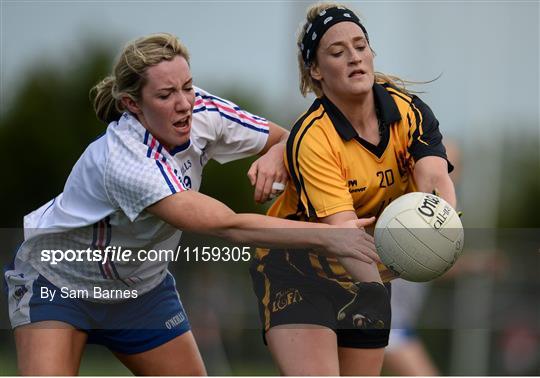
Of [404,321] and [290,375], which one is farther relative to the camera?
[404,321]

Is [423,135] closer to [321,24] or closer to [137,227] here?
[321,24]

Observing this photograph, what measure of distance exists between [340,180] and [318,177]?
0.32 ft

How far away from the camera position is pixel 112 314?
4.89m

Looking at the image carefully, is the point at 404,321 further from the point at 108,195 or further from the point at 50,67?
the point at 50,67

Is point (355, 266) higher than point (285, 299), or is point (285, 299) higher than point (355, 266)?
point (355, 266)

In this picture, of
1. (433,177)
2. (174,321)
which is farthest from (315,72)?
(174,321)

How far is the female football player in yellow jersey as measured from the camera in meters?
4.48

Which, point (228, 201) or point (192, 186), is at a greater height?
point (192, 186)

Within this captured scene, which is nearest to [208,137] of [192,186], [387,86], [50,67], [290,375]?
[192,186]

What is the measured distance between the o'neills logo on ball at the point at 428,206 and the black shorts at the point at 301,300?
1.85ft

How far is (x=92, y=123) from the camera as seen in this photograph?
1955 cm

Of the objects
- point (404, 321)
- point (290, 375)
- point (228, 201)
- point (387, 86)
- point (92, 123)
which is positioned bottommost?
point (228, 201)

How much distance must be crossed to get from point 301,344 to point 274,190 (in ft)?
2.21

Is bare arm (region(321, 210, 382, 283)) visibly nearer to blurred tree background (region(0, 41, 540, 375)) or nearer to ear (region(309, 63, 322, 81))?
ear (region(309, 63, 322, 81))
